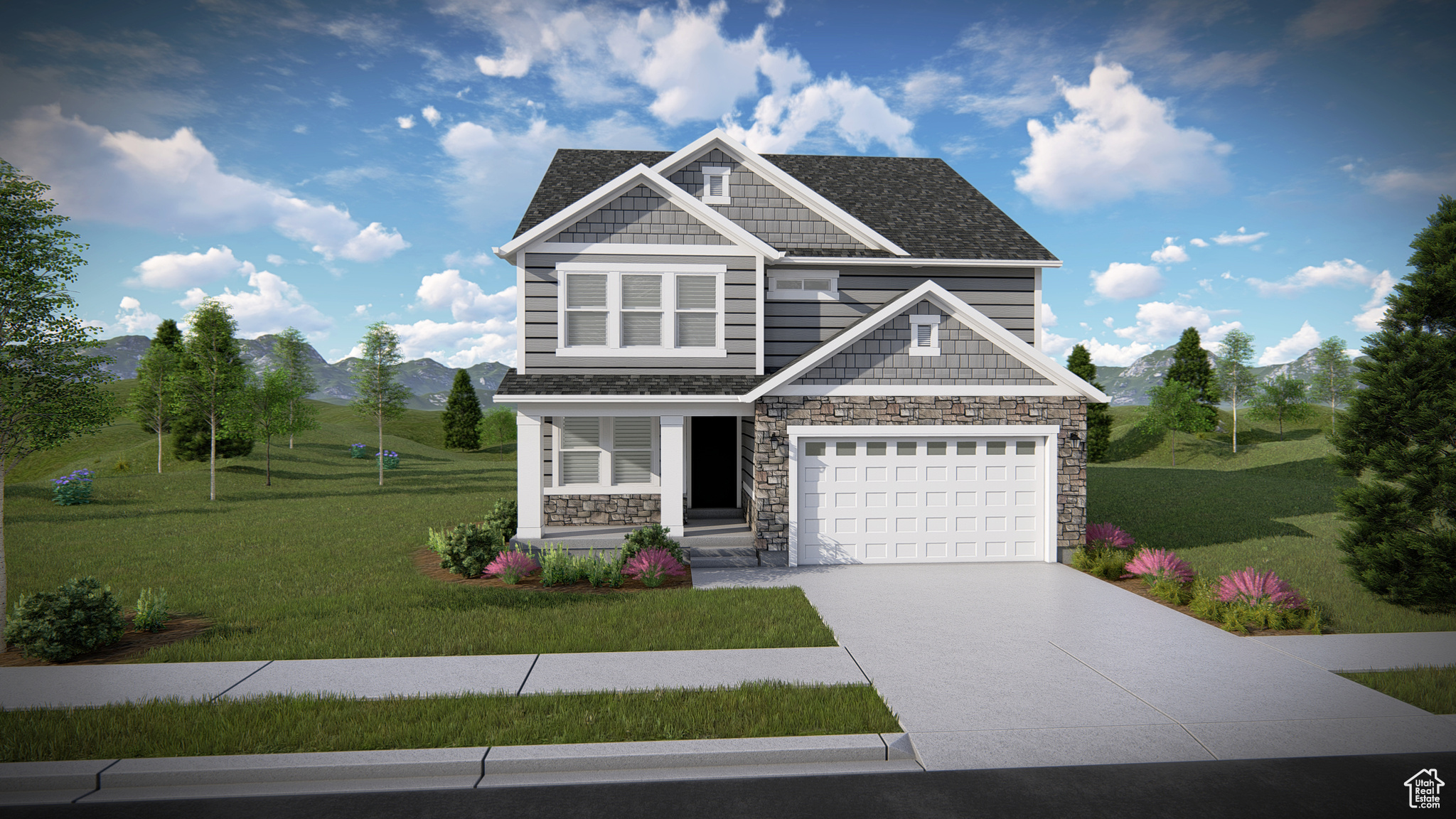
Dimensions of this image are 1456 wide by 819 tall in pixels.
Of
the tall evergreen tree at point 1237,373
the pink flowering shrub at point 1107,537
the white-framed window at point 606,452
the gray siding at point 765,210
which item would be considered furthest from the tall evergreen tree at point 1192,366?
the white-framed window at point 606,452

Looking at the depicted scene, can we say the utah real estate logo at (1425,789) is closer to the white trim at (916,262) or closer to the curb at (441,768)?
the curb at (441,768)

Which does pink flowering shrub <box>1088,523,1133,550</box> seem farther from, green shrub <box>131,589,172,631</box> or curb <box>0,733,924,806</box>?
green shrub <box>131,589,172,631</box>

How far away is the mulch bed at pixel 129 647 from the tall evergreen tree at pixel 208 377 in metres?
18.5

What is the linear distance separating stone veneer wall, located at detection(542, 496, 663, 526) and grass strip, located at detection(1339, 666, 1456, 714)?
11162 mm

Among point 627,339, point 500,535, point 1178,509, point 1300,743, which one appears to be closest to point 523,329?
point 627,339

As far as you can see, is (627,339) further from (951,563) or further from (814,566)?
(951,563)

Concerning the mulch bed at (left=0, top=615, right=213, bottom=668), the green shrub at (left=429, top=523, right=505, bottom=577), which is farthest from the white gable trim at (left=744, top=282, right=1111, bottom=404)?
the mulch bed at (left=0, top=615, right=213, bottom=668)

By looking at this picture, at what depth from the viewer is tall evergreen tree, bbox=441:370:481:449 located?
53.9 m

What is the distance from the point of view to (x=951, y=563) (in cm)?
1282

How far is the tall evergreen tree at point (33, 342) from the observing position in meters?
8.03

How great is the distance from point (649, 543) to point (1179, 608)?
26.4 ft

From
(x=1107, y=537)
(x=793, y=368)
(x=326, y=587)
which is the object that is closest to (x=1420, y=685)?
(x=1107, y=537)

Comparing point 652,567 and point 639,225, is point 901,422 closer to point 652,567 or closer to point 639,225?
point 652,567

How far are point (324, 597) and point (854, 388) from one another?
29.6 feet
